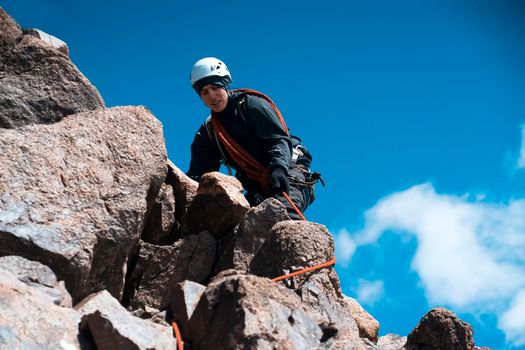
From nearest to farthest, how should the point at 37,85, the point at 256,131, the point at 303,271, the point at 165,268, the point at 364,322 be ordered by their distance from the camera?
the point at 303,271 < the point at 165,268 < the point at 37,85 < the point at 364,322 < the point at 256,131

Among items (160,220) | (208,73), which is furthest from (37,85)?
(208,73)

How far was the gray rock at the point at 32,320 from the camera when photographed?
5934 millimetres

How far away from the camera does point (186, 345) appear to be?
6.70 metres

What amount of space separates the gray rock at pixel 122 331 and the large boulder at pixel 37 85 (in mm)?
4399

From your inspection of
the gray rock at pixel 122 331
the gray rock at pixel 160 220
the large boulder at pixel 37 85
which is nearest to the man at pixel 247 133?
the gray rock at pixel 160 220

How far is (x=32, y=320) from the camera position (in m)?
6.19

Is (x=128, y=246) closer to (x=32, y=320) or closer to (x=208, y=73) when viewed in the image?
(x=32, y=320)

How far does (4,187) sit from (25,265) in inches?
48.5

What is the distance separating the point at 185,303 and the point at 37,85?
193 inches

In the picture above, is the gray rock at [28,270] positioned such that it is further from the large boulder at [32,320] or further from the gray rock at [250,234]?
the gray rock at [250,234]

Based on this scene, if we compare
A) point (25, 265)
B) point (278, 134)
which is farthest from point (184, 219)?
point (25, 265)

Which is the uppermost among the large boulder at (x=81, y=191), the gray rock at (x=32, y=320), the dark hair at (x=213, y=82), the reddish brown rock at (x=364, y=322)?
the dark hair at (x=213, y=82)

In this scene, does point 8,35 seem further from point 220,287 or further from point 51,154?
point 220,287

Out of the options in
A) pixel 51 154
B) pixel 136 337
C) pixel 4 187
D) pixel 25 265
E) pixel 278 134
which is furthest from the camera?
pixel 278 134
